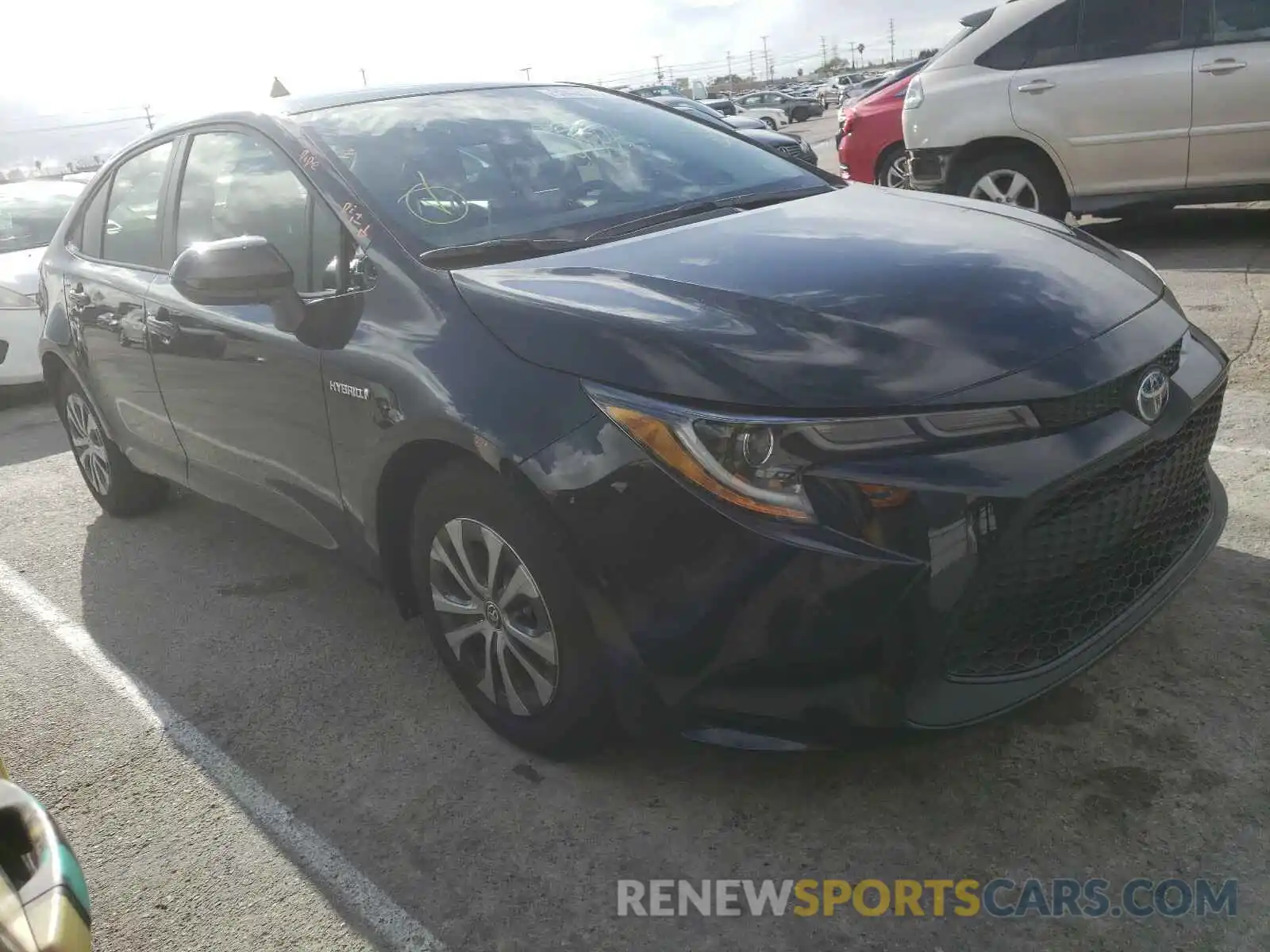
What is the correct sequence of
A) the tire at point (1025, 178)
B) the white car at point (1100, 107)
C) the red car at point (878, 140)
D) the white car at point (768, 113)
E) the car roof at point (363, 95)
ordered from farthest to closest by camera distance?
the white car at point (768, 113)
the red car at point (878, 140)
the tire at point (1025, 178)
the white car at point (1100, 107)
the car roof at point (363, 95)

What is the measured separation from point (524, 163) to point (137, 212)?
172 cm

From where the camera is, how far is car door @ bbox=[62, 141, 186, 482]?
3.93m

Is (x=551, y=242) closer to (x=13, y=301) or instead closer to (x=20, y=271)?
(x=13, y=301)

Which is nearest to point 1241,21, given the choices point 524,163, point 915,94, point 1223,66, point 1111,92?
point 1223,66

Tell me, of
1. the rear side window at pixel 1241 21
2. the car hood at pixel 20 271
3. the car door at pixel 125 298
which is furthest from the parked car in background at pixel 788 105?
the car door at pixel 125 298

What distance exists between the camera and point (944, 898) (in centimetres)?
218

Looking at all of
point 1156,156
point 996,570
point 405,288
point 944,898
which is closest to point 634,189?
point 405,288

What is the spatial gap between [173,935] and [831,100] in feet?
213

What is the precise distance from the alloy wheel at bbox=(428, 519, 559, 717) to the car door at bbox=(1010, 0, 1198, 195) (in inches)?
236

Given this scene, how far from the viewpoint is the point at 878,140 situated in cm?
972

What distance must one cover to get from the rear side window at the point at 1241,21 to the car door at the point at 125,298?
6.07m

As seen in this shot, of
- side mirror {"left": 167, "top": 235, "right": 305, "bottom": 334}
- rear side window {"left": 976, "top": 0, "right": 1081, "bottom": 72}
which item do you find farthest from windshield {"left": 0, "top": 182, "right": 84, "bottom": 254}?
rear side window {"left": 976, "top": 0, "right": 1081, "bottom": 72}

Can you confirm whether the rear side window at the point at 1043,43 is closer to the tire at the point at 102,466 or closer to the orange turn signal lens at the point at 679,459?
the tire at the point at 102,466

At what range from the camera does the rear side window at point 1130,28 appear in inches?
273
